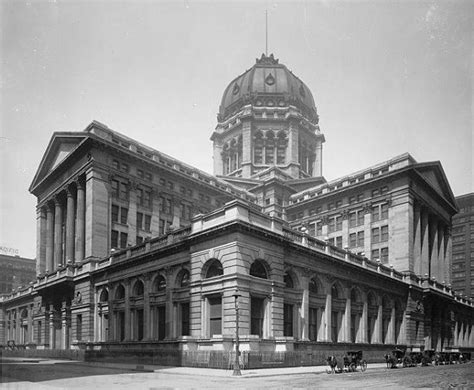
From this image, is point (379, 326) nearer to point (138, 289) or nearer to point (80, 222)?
point (138, 289)

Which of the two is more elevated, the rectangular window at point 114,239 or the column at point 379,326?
the rectangular window at point 114,239

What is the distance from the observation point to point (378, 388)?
20.0 m

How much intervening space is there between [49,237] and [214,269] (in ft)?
118

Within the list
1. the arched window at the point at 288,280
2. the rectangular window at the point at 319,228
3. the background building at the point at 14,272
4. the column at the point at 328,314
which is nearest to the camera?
the arched window at the point at 288,280

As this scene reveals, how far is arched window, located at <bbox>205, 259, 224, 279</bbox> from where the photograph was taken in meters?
34.9

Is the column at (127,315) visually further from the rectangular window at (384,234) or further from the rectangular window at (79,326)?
the rectangular window at (384,234)

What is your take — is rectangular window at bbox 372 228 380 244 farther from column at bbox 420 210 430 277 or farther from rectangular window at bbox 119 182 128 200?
rectangular window at bbox 119 182 128 200

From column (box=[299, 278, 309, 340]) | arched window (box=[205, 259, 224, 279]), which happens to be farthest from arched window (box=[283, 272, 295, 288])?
arched window (box=[205, 259, 224, 279])

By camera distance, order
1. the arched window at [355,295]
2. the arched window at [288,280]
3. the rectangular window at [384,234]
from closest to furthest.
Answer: the arched window at [288,280], the arched window at [355,295], the rectangular window at [384,234]

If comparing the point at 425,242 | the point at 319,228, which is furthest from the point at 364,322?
the point at 319,228

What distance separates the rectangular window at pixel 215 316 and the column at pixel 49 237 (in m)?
34.9

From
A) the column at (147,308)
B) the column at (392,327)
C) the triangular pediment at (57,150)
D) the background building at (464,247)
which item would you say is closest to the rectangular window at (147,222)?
the triangular pediment at (57,150)

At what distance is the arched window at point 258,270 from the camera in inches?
1389

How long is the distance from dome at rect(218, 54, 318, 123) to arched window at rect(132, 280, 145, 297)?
54.0 meters
